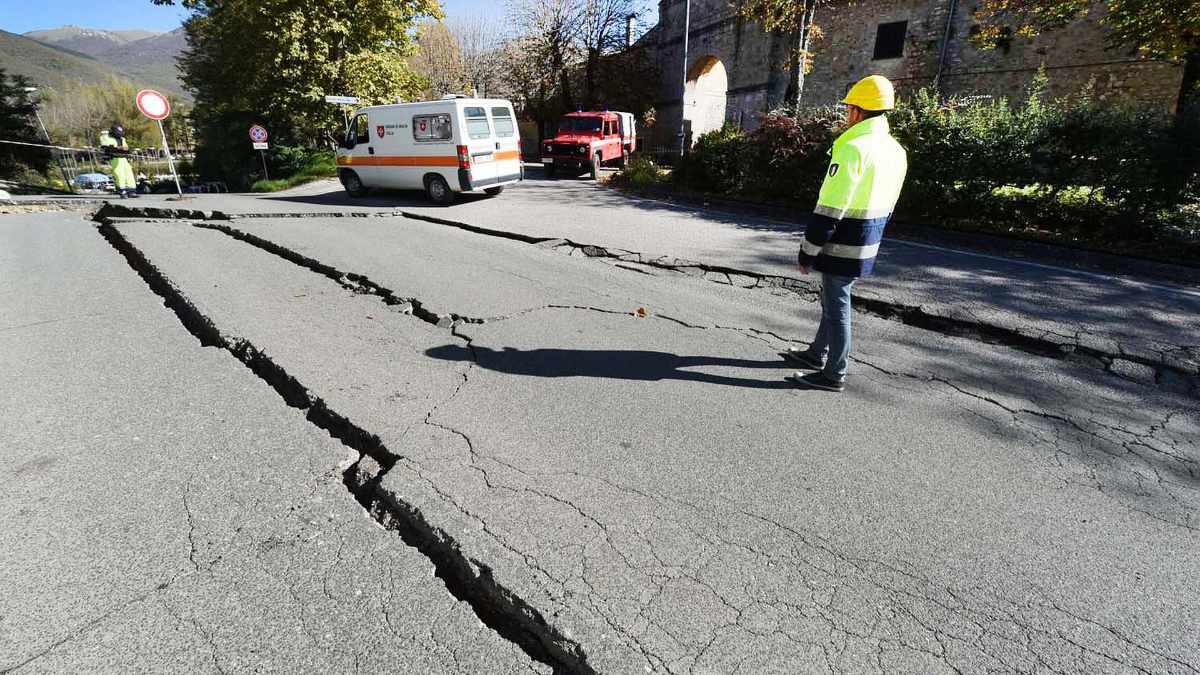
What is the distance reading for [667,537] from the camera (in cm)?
237

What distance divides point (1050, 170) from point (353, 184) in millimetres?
15115

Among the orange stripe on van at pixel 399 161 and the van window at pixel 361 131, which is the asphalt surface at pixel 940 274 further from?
the van window at pixel 361 131

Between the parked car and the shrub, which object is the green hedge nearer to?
the shrub

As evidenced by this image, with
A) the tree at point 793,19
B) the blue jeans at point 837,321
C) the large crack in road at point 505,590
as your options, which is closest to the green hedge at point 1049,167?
the tree at point 793,19

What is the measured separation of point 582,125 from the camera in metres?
21.6

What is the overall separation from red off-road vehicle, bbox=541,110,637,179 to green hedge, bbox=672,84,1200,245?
34.5 feet

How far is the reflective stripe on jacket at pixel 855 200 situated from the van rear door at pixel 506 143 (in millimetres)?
11013

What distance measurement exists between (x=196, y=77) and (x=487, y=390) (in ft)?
133

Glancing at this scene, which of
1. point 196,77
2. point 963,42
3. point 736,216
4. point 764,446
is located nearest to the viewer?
point 764,446

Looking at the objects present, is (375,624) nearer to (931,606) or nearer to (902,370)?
(931,606)

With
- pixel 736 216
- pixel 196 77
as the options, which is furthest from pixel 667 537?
pixel 196 77

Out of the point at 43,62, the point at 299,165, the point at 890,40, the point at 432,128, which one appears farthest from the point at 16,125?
the point at 43,62

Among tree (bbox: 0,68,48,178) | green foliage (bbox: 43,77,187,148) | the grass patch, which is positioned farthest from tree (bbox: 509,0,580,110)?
green foliage (bbox: 43,77,187,148)

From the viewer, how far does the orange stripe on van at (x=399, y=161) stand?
12680mm
